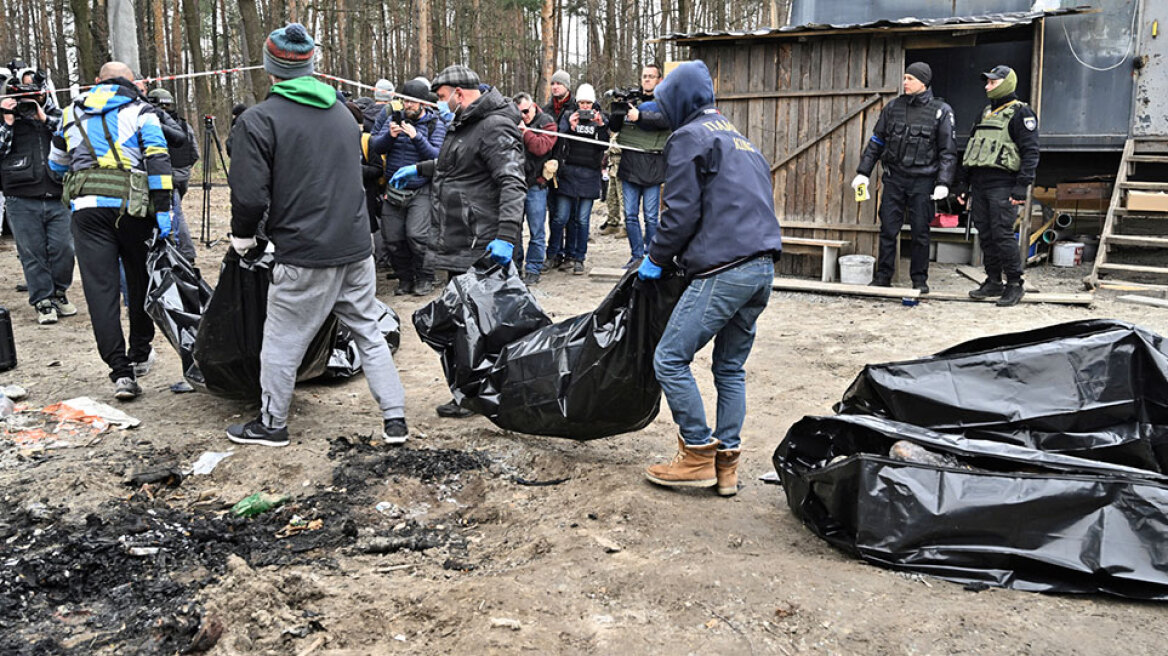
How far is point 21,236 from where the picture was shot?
24.6ft

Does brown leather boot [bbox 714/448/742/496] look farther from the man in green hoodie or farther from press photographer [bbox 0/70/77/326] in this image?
press photographer [bbox 0/70/77/326]

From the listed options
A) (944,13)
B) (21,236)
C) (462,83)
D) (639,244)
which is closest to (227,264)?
(462,83)

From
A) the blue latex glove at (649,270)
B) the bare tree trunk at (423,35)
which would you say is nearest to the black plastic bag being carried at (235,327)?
the blue latex glove at (649,270)

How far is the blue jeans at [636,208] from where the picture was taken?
923 cm

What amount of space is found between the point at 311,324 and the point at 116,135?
197 centimetres

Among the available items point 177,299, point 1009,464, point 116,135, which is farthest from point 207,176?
point 1009,464

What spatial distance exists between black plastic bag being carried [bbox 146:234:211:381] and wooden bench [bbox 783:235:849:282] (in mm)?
6168

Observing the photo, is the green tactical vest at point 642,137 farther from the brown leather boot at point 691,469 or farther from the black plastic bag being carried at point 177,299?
the brown leather boot at point 691,469

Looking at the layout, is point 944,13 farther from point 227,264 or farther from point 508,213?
point 227,264

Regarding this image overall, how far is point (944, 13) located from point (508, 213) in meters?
8.08

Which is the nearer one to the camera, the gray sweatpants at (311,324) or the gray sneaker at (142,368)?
the gray sweatpants at (311,324)

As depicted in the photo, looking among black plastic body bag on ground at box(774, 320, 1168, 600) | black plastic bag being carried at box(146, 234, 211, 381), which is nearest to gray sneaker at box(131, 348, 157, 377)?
black plastic bag being carried at box(146, 234, 211, 381)

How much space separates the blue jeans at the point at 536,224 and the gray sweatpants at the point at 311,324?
460 cm

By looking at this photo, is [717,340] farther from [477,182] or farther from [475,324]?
[477,182]
